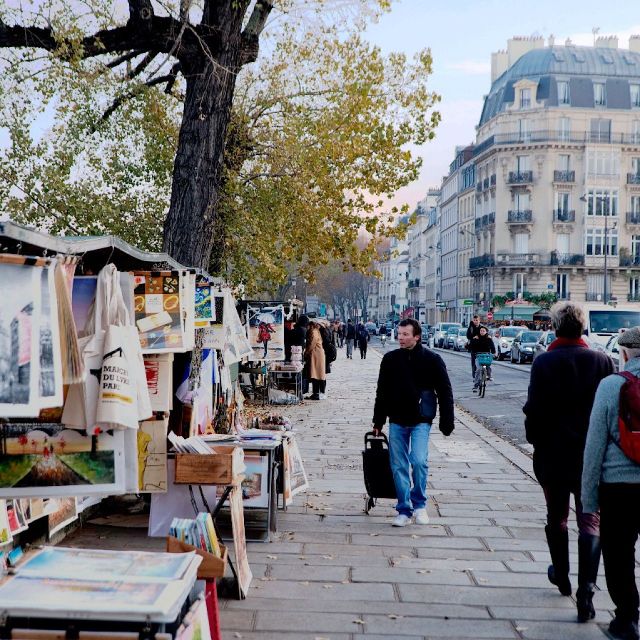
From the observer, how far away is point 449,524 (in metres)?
8.30

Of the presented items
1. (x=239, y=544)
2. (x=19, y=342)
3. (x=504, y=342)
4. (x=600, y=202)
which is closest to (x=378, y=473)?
(x=239, y=544)

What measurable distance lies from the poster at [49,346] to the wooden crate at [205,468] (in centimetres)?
263

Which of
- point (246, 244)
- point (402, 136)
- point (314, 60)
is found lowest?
point (246, 244)

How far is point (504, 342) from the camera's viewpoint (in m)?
45.0

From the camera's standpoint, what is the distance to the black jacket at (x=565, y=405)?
5.89m

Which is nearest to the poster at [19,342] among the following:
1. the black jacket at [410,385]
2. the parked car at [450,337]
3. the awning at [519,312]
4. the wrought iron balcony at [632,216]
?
the black jacket at [410,385]

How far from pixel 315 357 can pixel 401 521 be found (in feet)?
44.6

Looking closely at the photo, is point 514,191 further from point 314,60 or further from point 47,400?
point 47,400

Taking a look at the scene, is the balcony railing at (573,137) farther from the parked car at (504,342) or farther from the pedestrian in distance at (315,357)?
the pedestrian in distance at (315,357)

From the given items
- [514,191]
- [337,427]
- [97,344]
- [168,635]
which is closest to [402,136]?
[337,427]

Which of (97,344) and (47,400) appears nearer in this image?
(47,400)

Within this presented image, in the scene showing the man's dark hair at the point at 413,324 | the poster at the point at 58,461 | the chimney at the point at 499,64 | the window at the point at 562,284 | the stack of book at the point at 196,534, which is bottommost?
the stack of book at the point at 196,534

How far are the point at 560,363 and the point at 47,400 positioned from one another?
340 cm

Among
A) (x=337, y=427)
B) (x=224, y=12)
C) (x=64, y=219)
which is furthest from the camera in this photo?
(x=64, y=219)
